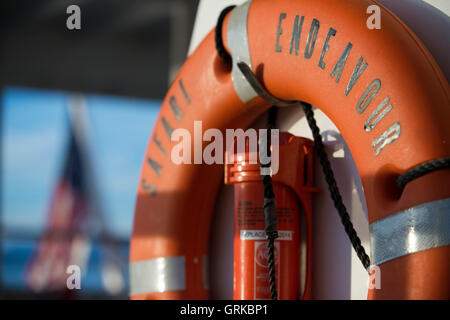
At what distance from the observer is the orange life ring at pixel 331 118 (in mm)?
834

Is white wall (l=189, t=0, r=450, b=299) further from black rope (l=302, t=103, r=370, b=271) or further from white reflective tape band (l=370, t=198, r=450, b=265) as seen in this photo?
white reflective tape band (l=370, t=198, r=450, b=265)

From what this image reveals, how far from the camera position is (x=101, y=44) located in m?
7.71

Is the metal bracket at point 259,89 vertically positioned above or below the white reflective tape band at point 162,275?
above

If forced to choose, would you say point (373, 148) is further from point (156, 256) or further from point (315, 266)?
point (156, 256)

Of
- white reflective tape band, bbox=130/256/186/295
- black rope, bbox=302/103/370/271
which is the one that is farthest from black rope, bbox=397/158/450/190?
white reflective tape band, bbox=130/256/186/295

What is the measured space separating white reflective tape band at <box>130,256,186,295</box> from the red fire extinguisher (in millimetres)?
151

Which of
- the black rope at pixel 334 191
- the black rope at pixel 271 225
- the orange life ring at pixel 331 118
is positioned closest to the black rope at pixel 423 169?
the orange life ring at pixel 331 118

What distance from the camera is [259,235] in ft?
3.68

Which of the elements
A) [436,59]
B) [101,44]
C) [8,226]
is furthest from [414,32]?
[8,226]

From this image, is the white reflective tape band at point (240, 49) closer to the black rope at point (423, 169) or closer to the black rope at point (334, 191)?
the black rope at point (334, 191)

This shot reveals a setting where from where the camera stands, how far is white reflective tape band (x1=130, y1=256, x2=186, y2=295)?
1242 millimetres

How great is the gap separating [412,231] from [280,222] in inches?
12.3

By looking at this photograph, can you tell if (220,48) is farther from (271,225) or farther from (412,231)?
(412,231)

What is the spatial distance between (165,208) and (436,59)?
60 centimetres
